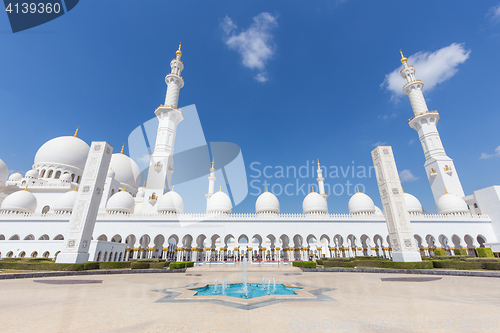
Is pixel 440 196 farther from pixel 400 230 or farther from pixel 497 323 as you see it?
pixel 497 323

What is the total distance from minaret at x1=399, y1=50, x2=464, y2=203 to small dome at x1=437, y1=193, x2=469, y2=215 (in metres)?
1.70

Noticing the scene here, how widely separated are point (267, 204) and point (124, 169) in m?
24.6

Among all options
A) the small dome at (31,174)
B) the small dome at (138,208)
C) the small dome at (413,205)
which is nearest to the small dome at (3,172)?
the small dome at (31,174)

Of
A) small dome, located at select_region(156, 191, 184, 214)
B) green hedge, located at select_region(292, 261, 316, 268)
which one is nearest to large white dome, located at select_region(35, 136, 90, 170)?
small dome, located at select_region(156, 191, 184, 214)

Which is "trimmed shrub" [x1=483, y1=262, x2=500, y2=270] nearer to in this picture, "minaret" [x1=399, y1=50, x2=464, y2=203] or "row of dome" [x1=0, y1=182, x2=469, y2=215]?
"row of dome" [x1=0, y1=182, x2=469, y2=215]

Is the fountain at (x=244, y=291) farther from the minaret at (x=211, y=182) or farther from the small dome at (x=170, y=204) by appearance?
the minaret at (x=211, y=182)

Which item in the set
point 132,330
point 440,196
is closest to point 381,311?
point 132,330

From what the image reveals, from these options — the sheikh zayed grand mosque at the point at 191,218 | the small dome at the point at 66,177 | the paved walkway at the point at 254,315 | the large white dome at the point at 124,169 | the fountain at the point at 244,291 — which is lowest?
the fountain at the point at 244,291

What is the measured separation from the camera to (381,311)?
4.83 meters

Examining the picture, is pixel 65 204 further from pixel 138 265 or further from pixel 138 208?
pixel 138 265

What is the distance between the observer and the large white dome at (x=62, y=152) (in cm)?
3328

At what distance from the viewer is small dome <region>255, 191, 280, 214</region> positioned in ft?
96.2

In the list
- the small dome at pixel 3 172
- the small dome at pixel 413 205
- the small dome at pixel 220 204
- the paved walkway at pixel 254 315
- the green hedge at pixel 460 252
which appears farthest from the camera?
the small dome at pixel 3 172

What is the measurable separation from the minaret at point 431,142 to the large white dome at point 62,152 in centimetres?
5268
